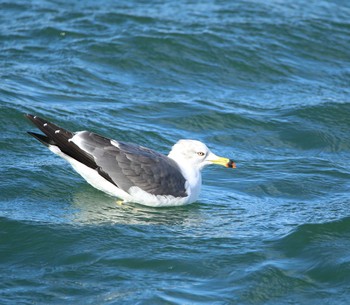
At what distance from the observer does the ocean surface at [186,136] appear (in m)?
8.16

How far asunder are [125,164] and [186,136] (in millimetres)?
2974

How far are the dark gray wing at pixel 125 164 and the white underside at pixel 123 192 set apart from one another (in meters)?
0.06

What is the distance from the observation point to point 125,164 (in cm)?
975

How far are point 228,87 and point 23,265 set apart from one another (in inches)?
276

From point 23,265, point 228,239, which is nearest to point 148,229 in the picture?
point 228,239

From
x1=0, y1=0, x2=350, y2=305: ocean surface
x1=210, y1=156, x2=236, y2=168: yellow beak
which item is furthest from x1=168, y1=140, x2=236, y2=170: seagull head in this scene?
x1=0, y1=0, x2=350, y2=305: ocean surface

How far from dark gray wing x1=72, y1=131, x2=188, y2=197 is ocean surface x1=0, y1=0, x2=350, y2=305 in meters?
0.32

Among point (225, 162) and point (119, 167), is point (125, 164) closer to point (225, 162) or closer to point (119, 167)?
point (119, 167)

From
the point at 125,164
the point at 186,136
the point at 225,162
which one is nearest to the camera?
the point at 125,164

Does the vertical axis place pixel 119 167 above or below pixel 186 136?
above

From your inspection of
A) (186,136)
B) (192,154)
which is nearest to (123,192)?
(192,154)

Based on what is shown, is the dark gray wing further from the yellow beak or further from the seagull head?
the yellow beak

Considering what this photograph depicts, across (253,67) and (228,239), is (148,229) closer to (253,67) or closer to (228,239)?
(228,239)

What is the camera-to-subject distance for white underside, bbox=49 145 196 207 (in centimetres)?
978
